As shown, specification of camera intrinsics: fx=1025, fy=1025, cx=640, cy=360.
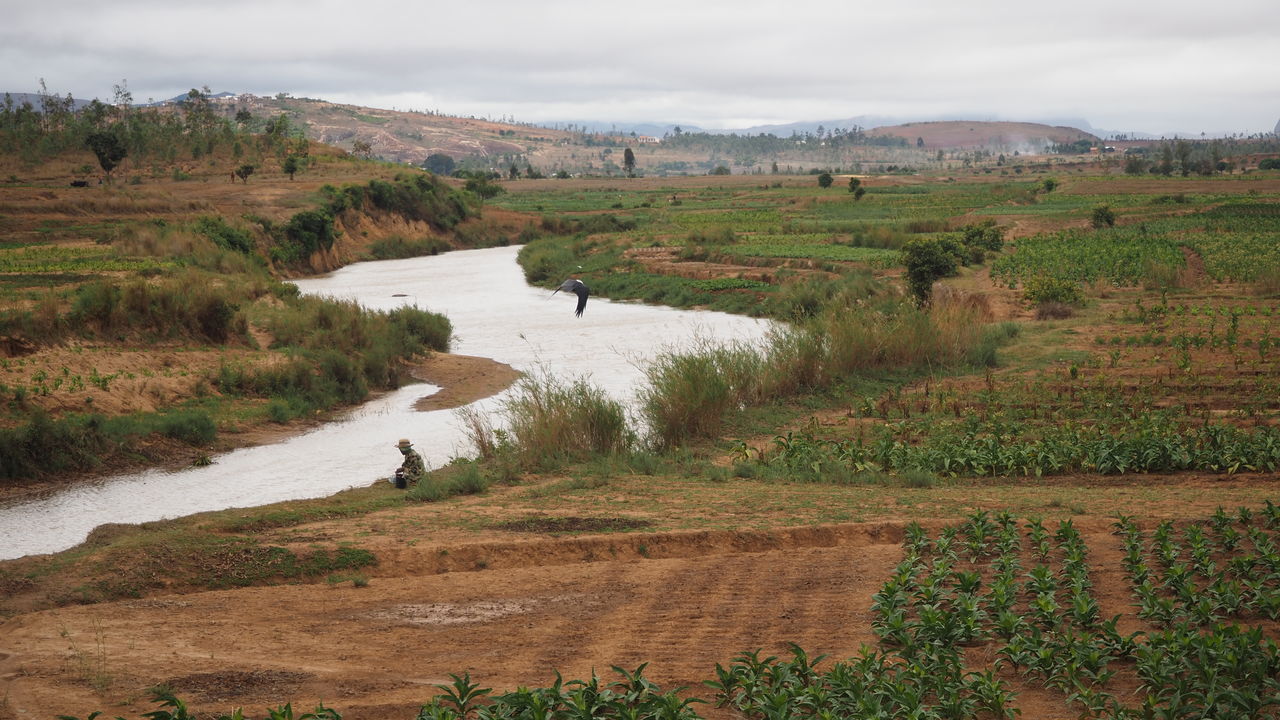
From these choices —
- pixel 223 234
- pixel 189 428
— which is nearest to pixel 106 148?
pixel 223 234

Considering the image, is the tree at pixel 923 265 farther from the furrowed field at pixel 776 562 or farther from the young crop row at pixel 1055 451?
the young crop row at pixel 1055 451

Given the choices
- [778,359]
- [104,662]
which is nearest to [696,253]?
[778,359]

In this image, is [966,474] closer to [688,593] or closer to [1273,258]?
[688,593]

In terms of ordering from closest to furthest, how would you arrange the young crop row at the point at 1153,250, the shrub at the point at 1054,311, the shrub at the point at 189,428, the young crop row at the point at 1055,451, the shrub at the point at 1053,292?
1. the young crop row at the point at 1055,451
2. the shrub at the point at 189,428
3. the shrub at the point at 1054,311
4. the shrub at the point at 1053,292
5. the young crop row at the point at 1153,250

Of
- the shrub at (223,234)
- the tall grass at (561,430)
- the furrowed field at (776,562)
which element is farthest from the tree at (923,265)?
the shrub at (223,234)

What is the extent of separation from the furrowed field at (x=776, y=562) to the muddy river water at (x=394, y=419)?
2429 mm

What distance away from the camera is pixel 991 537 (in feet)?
33.2

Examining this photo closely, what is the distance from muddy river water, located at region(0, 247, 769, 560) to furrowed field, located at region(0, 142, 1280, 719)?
2429 mm

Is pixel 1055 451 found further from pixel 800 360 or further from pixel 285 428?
Result: pixel 285 428

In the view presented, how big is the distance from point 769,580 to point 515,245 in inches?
2317

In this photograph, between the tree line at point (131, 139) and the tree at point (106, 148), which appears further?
the tree line at point (131, 139)

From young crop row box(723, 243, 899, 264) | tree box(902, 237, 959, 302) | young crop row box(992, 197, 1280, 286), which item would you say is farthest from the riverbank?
young crop row box(723, 243, 899, 264)

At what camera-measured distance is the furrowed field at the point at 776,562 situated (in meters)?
6.92

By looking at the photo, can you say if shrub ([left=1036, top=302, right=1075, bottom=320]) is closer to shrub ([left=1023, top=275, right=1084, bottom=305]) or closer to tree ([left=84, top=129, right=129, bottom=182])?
shrub ([left=1023, top=275, right=1084, bottom=305])
